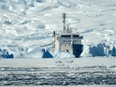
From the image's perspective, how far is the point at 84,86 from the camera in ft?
176

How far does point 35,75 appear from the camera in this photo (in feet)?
220

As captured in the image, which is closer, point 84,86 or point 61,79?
point 84,86

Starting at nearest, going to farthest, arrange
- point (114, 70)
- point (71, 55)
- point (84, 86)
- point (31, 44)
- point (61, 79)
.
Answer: point (84, 86) < point (61, 79) < point (114, 70) < point (71, 55) < point (31, 44)

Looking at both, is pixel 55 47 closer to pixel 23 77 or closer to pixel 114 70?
pixel 114 70

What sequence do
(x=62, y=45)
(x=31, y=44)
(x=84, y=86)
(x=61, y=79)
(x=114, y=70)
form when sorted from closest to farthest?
1. (x=84, y=86)
2. (x=61, y=79)
3. (x=114, y=70)
4. (x=62, y=45)
5. (x=31, y=44)

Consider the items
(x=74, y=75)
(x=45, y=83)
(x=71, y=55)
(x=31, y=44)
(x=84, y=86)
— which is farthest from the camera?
(x=31, y=44)

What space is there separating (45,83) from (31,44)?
426ft

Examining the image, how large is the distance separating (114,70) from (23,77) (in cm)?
1160

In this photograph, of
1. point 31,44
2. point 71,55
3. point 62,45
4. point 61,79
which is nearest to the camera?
point 61,79

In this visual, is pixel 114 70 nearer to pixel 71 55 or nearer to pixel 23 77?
pixel 23 77

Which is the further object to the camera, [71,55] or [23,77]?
[71,55]

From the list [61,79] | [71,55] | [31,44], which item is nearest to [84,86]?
[61,79]

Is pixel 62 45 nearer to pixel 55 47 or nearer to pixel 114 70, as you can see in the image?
pixel 55 47

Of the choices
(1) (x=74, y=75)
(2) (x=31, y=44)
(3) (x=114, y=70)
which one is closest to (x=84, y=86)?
(1) (x=74, y=75)
